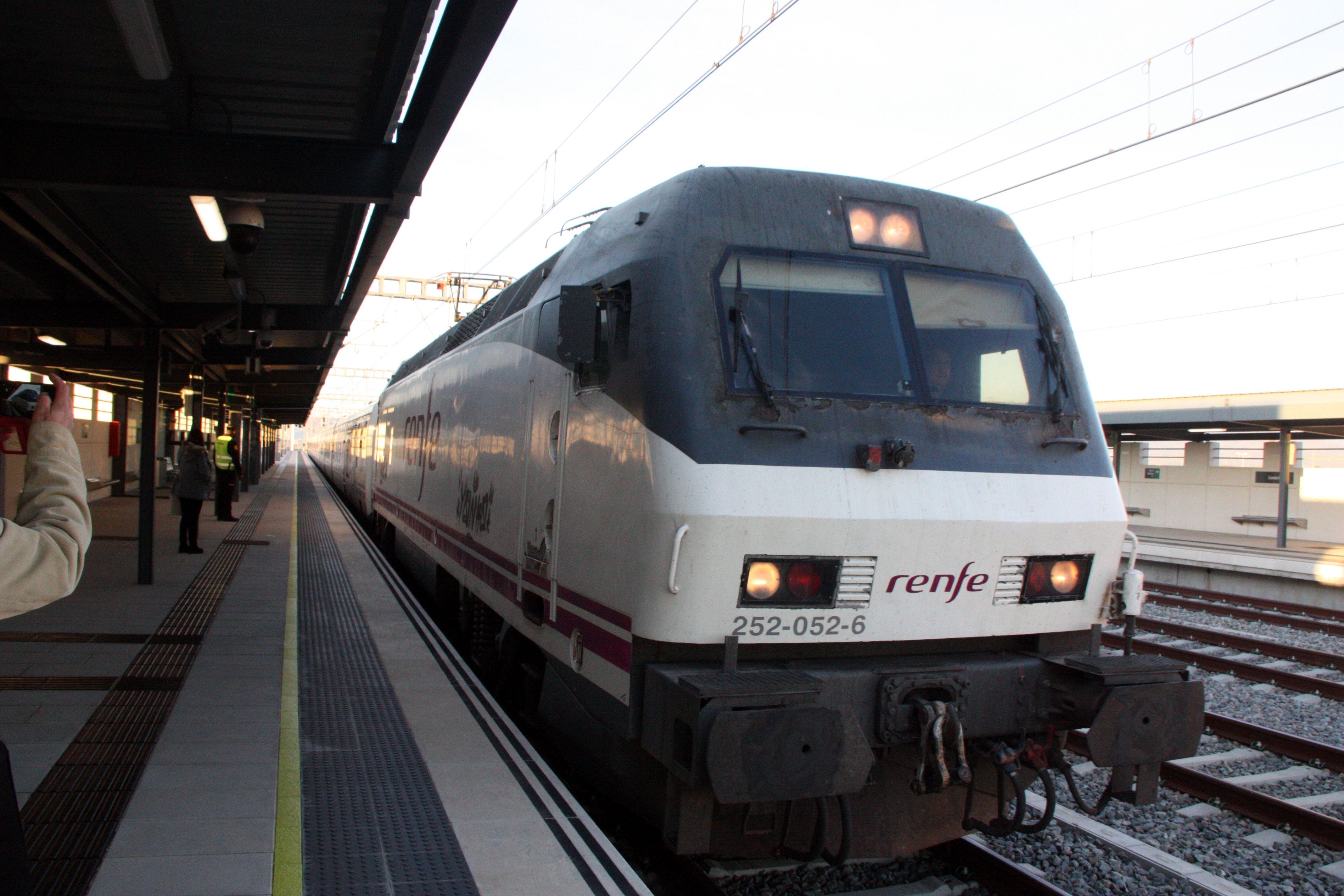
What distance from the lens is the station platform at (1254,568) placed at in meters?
14.7

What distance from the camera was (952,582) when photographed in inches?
159

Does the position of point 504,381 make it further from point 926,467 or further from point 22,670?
point 22,670

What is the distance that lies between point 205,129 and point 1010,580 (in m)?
6.09

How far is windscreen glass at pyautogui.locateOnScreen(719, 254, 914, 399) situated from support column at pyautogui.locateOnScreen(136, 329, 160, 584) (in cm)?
826

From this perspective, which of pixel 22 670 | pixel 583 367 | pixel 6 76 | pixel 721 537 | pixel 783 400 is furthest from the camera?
pixel 22 670

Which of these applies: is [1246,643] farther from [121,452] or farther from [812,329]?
[121,452]

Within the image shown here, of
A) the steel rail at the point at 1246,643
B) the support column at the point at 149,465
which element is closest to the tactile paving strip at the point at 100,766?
the support column at the point at 149,465

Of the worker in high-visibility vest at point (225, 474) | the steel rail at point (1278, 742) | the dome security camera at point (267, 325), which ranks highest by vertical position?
the dome security camera at point (267, 325)

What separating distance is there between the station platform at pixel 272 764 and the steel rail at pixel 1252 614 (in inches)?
413

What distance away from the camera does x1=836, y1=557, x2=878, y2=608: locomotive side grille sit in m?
3.83

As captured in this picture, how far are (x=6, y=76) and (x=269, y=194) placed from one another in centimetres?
157

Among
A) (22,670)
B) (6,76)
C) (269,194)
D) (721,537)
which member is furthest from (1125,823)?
(6,76)

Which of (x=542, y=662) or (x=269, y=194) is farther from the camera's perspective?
(x=269, y=194)

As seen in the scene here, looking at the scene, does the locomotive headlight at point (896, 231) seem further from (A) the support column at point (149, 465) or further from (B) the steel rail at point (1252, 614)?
(B) the steel rail at point (1252, 614)
